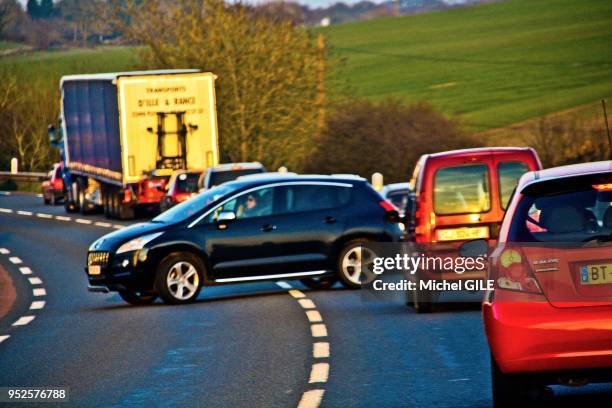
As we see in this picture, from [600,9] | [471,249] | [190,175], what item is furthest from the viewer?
[600,9]

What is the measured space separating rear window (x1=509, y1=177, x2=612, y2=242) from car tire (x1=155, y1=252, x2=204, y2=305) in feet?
34.2

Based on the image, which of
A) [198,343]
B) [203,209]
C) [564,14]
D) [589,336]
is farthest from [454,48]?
[589,336]

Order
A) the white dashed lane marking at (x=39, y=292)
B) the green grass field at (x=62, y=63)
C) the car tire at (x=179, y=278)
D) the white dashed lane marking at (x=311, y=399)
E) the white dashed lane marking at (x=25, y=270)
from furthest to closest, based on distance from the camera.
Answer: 1. the green grass field at (x=62, y=63)
2. the white dashed lane marking at (x=25, y=270)
3. the white dashed lane marking at (x=39, y=292)
4. the car tire at (x=179, y=278)
5. the white dashed lane marking at (x=311, y=399)

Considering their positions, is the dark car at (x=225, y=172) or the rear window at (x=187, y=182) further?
the rear window at (x=187, y=182)

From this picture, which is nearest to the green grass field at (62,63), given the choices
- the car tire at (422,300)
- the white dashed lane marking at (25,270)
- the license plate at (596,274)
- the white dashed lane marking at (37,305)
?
the white dashed lane marking at (25,270)

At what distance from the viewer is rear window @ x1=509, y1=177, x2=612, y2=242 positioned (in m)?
9.05

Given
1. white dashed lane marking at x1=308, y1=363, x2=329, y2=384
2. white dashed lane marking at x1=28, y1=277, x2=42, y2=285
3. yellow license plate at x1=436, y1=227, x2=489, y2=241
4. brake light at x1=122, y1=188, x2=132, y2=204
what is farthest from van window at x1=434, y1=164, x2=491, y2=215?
brake light at x1=122, y1=188, x2=132, y2=204

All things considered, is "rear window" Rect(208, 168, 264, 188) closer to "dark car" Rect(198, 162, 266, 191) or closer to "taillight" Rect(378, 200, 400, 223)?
"dark car" Rect(198, 162, 266, 191)

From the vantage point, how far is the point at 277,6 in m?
63.1

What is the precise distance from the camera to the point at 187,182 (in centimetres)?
3619

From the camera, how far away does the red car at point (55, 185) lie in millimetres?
54375

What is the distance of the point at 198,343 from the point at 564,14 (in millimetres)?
69878

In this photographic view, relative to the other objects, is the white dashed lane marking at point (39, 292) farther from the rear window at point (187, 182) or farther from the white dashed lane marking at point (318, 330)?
the rear window at point (187, 182)

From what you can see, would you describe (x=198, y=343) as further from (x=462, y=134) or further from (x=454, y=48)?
(x=454, y=48)
